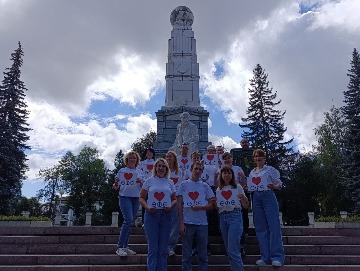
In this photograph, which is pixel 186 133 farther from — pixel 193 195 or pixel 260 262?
pixel 193 195

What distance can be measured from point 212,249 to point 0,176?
20979mm

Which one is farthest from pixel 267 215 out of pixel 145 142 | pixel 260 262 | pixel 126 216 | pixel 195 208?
pixel 145 142

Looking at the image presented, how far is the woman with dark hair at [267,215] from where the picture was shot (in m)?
6.48

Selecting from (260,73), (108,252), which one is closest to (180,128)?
(108,252)

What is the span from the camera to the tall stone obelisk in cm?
2102

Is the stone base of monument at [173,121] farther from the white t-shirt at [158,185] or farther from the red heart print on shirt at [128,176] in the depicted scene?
the white t-shirt at [158,185]

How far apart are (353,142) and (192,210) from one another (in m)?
20.9

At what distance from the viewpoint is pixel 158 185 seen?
230 inches

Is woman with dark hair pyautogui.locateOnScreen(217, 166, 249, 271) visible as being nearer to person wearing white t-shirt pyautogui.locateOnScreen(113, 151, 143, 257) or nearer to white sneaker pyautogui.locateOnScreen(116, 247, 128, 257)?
person wearing white t-shirt pyautogui.locateOnScreen(113, 151, 143, 257)

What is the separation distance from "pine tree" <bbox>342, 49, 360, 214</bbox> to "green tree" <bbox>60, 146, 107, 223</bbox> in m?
27.9

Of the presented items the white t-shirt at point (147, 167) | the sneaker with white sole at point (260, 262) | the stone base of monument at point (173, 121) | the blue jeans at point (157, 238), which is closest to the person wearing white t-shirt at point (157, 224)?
the blue jeans at point (157, 238)

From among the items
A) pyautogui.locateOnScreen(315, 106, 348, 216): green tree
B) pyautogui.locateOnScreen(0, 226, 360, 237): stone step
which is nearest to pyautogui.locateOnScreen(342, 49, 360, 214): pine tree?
pyautogui.locateOnScreen(315, 106, 348, 216): green tree

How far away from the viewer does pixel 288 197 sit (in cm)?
3055

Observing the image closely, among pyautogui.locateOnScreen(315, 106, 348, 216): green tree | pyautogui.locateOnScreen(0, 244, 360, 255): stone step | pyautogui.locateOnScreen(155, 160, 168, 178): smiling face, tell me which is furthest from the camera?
pyautogui.locateOnScreen(315, 106, 348, 216): green tree
